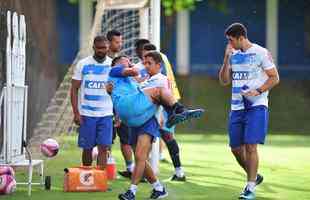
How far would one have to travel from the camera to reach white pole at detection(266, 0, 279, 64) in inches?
1224

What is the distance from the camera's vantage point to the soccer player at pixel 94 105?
11.4 m

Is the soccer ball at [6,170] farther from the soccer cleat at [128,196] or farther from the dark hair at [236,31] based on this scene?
the dark hair at [236,31]

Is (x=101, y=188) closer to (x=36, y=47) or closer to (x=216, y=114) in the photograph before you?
(x=36, y=47)

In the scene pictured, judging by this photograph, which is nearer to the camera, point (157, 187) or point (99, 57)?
point (157, 187)

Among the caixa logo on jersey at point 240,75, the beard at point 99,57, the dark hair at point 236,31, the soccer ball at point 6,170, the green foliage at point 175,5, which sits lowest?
the soccer ball at point 6,170

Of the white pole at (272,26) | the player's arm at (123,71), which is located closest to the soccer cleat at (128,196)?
the player's arm at (123,71)

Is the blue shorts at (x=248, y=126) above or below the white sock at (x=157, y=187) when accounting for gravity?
above

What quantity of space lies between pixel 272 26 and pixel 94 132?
2054 cm

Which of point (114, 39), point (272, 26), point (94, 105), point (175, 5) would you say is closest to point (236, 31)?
point (114, 39)

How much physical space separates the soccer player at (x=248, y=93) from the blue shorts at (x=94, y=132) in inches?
65.2

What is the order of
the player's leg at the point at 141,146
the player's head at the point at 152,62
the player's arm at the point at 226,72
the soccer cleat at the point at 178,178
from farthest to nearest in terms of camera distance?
the soccer cleat at the point at 178,178 → the player's arm at the point at 226,72 → the player's head at the point at 152,62 → the player's leg at the point at 141,146

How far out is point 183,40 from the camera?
31.0m

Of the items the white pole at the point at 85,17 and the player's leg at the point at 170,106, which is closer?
the player's leg at the point at 170,106

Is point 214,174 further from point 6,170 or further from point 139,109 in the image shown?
point 6,170
